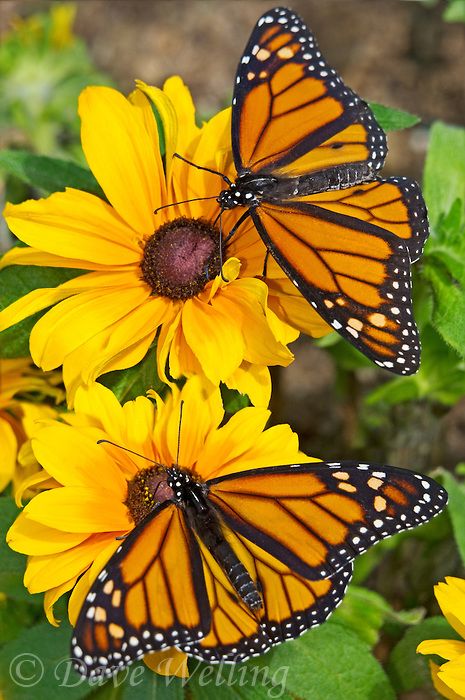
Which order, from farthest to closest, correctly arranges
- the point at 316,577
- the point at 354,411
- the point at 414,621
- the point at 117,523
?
1. the point at 354,411
2. the point at 414,621
3. the point at 117,523
4. the point at 316,577

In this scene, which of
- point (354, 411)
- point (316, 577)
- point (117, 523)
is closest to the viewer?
point (316, 577)

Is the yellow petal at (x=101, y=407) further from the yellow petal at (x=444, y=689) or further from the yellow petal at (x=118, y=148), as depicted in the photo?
the yellow petal at (x=444, y=689)


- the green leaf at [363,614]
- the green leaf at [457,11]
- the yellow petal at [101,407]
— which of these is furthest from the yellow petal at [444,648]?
the green leaf at [457,11]

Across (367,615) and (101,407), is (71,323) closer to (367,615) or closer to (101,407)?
(101,407)

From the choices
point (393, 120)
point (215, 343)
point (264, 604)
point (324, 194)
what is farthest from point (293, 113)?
point (264, 604)

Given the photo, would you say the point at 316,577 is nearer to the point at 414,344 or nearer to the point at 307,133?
the point at 414,344

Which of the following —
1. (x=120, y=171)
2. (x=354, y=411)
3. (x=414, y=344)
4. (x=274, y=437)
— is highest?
(x=120, y=171)

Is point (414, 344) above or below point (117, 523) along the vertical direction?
above

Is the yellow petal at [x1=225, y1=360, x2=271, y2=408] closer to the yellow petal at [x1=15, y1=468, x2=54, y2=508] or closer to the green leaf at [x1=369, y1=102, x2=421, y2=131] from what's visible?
the yellow petal at [x1=15, y1=468, x2=54, y2=508]

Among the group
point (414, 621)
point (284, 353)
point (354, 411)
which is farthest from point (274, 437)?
point (354, 411)
